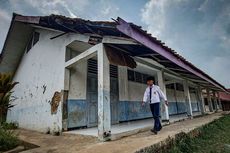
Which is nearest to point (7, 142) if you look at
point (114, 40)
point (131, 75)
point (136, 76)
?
point (114, 40)

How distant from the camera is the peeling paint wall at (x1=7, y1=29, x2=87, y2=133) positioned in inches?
250

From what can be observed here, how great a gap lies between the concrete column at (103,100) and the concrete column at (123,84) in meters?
3.79

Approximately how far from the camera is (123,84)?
838 cm

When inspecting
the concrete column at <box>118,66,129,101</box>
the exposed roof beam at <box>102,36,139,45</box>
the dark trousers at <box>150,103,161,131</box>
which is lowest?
the dark trousers at <box>150,103,161,131</box>

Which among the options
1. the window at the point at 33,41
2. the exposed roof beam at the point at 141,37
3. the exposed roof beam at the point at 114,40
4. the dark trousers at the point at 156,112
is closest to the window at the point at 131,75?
the exposed roof beam at the point at 141,37

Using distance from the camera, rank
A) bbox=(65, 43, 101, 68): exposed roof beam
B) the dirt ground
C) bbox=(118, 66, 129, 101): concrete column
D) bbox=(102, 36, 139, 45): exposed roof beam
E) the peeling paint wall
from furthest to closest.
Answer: bbox=(118, 66, 129, 101): concrete column, the peeling paint wall, bbox=(65, 43, 101, 68): exposed roof beam, bbox=(102, 36, 139, 45): exposed roof beam, the dirt ground

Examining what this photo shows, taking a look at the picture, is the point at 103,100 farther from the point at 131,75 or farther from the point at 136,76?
the point at 136,76

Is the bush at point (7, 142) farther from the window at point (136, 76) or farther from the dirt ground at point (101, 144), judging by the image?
the window at point (136, 76)

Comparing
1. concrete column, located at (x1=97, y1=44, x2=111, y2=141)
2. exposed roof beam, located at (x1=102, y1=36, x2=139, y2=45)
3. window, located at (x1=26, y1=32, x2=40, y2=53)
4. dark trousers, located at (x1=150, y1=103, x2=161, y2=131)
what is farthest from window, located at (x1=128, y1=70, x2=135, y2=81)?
window, located at (x1=26, y1=32, x2=40, y2=53)

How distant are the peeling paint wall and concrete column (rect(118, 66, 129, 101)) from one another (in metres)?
2.96

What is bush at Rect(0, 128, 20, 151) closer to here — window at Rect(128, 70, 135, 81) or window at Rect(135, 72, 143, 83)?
window at Rect(128, 70, 135, 81)

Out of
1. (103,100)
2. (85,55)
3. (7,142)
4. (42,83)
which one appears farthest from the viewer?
(42,83)

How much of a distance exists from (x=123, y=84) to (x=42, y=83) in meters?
3.68

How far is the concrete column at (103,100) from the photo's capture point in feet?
13.0
